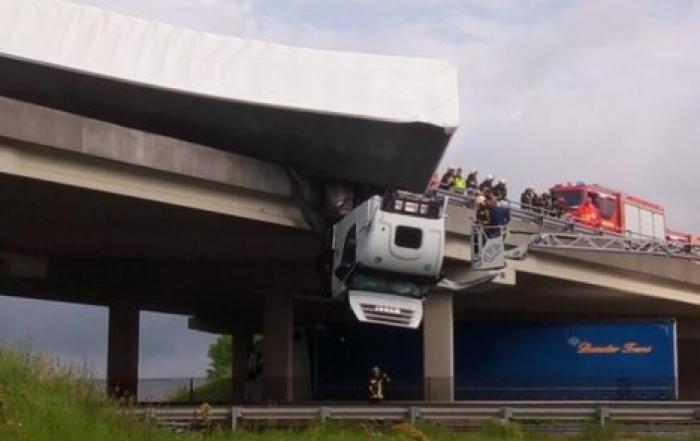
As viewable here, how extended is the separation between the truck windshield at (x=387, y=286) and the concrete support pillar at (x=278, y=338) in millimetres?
13164

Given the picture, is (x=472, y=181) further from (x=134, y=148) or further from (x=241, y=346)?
(x=241, y=346)

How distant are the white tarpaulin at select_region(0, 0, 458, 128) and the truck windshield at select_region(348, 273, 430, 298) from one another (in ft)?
13.5

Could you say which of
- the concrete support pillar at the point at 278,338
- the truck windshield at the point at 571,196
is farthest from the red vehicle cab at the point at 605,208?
the concrete support pillar at the point at 278,338

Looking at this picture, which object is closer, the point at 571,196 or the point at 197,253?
the point at 197,253

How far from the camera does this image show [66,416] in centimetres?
1630

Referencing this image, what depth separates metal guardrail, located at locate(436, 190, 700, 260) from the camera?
40594mm

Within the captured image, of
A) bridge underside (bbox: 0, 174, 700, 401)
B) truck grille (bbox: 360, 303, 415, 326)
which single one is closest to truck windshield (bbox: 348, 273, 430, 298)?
truck grille (bbox: 360, 303, 415, 326)

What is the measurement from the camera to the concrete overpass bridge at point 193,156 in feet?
94.3

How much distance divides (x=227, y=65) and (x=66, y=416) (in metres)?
16.4

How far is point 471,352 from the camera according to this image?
4944cm

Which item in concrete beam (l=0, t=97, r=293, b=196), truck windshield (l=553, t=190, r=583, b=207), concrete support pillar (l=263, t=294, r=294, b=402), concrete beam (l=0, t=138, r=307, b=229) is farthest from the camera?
truck windshield (l=553, t=190, r=583, b=207)

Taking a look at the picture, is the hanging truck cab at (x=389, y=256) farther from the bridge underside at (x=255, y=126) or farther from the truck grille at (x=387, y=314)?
the bridge underside at (x=255, y=126)

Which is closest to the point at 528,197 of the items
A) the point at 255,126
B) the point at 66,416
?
the point at 255,126

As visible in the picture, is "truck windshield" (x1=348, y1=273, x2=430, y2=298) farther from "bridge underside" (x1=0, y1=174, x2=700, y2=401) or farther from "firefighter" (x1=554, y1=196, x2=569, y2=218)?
"firefighter" (x1=554, y1=196, x2=569, y2=218)
